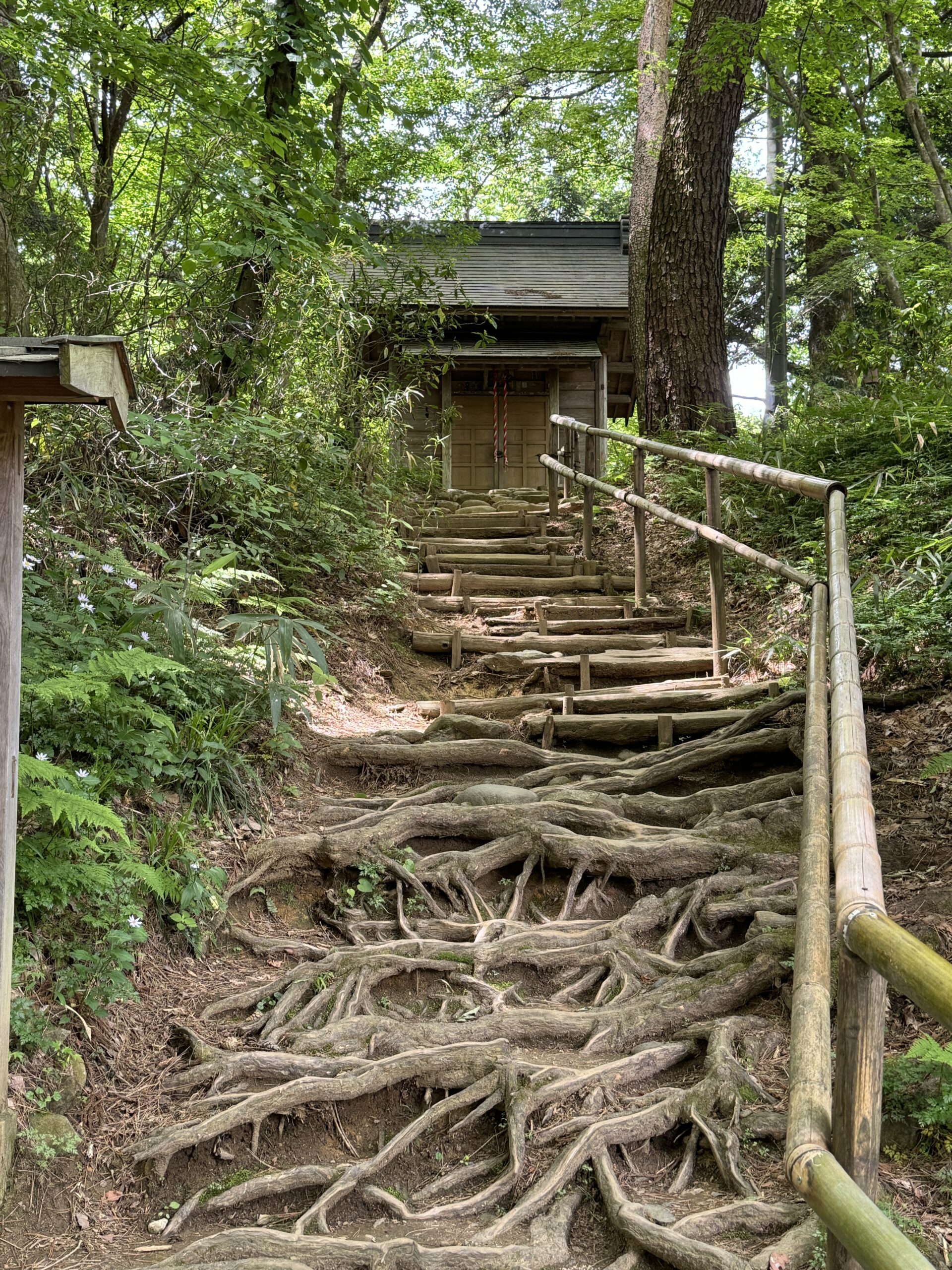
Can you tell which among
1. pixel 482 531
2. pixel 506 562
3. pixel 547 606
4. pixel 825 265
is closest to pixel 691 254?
pixel 482 531

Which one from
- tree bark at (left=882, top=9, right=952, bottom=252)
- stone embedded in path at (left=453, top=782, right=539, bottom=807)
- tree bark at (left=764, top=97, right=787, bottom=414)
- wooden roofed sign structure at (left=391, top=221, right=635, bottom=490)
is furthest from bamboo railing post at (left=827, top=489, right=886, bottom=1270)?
tree bark at (left=764, top=97, right=787, bottom=414)

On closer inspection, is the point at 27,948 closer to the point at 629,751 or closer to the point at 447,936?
the point at 447,936

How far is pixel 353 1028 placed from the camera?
3.15 metres

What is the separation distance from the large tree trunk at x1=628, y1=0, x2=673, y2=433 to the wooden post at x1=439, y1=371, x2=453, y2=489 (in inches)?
153

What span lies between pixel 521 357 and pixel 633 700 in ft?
36.1

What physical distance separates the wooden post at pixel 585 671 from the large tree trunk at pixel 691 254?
4.22m

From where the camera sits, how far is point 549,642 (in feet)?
22.4

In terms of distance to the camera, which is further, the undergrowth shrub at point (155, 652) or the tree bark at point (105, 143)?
the tree bark at point (105, 143)

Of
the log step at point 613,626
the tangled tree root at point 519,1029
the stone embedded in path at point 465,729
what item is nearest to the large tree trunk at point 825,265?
the log step at point 613,626

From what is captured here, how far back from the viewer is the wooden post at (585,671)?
20.8ft

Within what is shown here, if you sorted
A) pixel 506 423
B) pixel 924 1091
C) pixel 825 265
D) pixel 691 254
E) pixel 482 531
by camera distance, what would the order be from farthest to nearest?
pixel 825 265
pixel 506 423
pixel 691 254
pixel 482 531
pixel 924 1091

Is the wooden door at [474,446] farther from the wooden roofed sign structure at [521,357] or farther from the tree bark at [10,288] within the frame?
the tree bark at [10,288]

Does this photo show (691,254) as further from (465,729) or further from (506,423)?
(506,423)

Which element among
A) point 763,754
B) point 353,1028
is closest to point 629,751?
point 763,754
